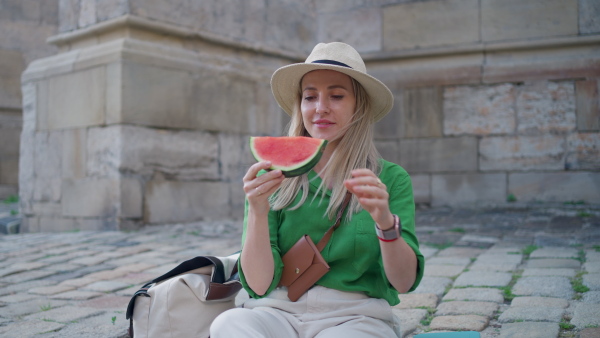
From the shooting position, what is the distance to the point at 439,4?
317 inches

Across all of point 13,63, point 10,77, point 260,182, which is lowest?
point 260,182

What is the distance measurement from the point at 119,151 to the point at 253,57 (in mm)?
2407

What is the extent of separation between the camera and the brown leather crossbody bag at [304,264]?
212 cm

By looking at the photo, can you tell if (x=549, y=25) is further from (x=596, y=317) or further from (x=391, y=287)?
(x=391, y=287)

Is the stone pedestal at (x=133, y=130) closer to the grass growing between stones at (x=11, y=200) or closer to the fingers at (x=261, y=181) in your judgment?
the grass growing between stones at (x=11, y=200)

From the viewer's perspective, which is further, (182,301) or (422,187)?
(422,187)

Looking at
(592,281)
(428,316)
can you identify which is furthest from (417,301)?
(592,281)

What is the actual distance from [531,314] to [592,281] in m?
0.88

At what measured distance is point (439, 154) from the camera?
7.95 m

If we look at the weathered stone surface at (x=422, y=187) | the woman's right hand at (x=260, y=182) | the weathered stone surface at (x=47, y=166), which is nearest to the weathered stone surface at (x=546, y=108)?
the weathered stone surface at (x=422, y=187)

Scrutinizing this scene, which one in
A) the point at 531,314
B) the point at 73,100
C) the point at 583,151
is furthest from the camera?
the point at 583,151

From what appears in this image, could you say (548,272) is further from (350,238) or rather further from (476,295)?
(350,238)

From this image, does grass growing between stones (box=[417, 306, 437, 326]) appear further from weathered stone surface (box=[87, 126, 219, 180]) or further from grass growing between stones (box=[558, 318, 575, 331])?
weathered stone surface (box=[87, 126, 219, 180])

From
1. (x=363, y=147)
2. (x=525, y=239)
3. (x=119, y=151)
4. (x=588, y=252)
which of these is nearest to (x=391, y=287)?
(x=363, y=147)
